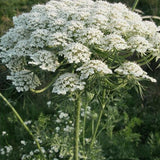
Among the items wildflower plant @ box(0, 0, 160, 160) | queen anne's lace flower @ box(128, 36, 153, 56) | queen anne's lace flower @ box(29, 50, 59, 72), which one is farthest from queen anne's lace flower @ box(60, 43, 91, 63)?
queen anne's lace flower @ box(128, 36, 153, 56)

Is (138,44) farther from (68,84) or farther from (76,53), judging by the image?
(68,84)

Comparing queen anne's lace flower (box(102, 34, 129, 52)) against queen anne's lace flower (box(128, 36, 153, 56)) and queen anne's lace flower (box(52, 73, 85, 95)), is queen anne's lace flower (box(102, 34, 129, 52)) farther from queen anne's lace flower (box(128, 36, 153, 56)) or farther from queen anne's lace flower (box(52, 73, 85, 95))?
queen anne's lace flower (box(52, 73, 85, 95))

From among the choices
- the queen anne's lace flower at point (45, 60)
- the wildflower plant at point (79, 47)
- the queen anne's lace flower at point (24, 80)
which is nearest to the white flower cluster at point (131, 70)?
the wildflower plant at point (79, 47)

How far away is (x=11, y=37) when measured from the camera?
3238 millimetres

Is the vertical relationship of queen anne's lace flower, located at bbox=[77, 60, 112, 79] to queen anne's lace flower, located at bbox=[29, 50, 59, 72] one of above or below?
above

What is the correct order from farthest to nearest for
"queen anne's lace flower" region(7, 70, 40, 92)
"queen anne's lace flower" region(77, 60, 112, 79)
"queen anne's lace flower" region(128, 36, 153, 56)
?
"queen anne's lace flower" region(7, 70, 40, 92)
"queen anne's lace flower" region(128, 36, 153, 56)
"queen anne's lace flower" region(77, 60, 112, 79)

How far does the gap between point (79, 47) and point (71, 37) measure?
1.12 ft

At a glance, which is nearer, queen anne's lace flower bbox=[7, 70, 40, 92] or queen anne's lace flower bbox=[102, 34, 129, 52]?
queen anne's lace flower bbox=[102, 34, 129, 52]

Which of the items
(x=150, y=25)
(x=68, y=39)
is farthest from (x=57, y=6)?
(x=150, y=25)

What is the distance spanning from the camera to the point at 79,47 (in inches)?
107

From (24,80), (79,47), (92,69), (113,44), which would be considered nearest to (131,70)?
(113,44)

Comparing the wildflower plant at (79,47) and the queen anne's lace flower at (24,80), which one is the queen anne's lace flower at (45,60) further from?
the queen anne's lace flower at (24,80)

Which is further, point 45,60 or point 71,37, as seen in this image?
point 71,37

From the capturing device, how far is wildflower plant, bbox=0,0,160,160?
8.96ft
